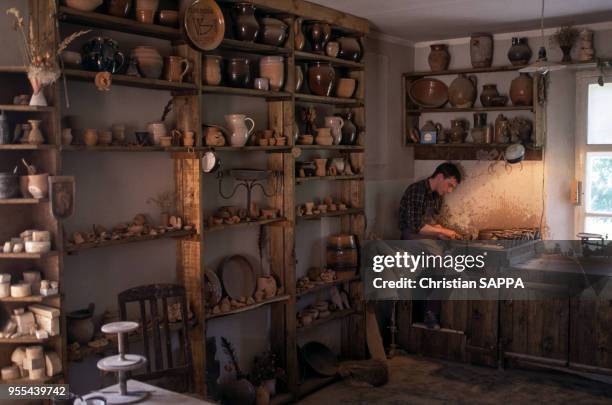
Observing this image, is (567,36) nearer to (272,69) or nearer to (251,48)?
(272,69)

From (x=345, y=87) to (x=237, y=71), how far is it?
4.08 ft

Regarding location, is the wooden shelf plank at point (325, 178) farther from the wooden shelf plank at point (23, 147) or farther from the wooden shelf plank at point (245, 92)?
the wooden shelf plank at point (23, 147)

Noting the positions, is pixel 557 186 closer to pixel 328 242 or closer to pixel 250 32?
pixel 328 242

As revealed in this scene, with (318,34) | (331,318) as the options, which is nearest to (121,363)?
(331,318)

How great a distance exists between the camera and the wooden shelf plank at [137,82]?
319cm

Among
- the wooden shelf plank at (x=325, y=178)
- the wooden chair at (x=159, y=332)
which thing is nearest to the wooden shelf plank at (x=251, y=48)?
the wooden shelf plank at (x=325, y=178)

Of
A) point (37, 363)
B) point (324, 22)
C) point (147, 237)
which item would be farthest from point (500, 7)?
point (37, 363)

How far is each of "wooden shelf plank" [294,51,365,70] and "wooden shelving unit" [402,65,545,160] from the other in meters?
1.03

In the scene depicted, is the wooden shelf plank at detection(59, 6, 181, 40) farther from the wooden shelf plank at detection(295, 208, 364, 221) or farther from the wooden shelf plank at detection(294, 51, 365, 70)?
the wooden shelf plank at detection(295, 208, 364, 221)

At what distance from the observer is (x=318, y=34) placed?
15.6 ft

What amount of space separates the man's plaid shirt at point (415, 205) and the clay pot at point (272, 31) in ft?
6.54

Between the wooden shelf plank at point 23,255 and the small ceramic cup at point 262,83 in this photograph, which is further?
the small ceramic cup at point 262,83

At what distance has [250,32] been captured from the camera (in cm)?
412

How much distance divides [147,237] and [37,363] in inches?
32.7
